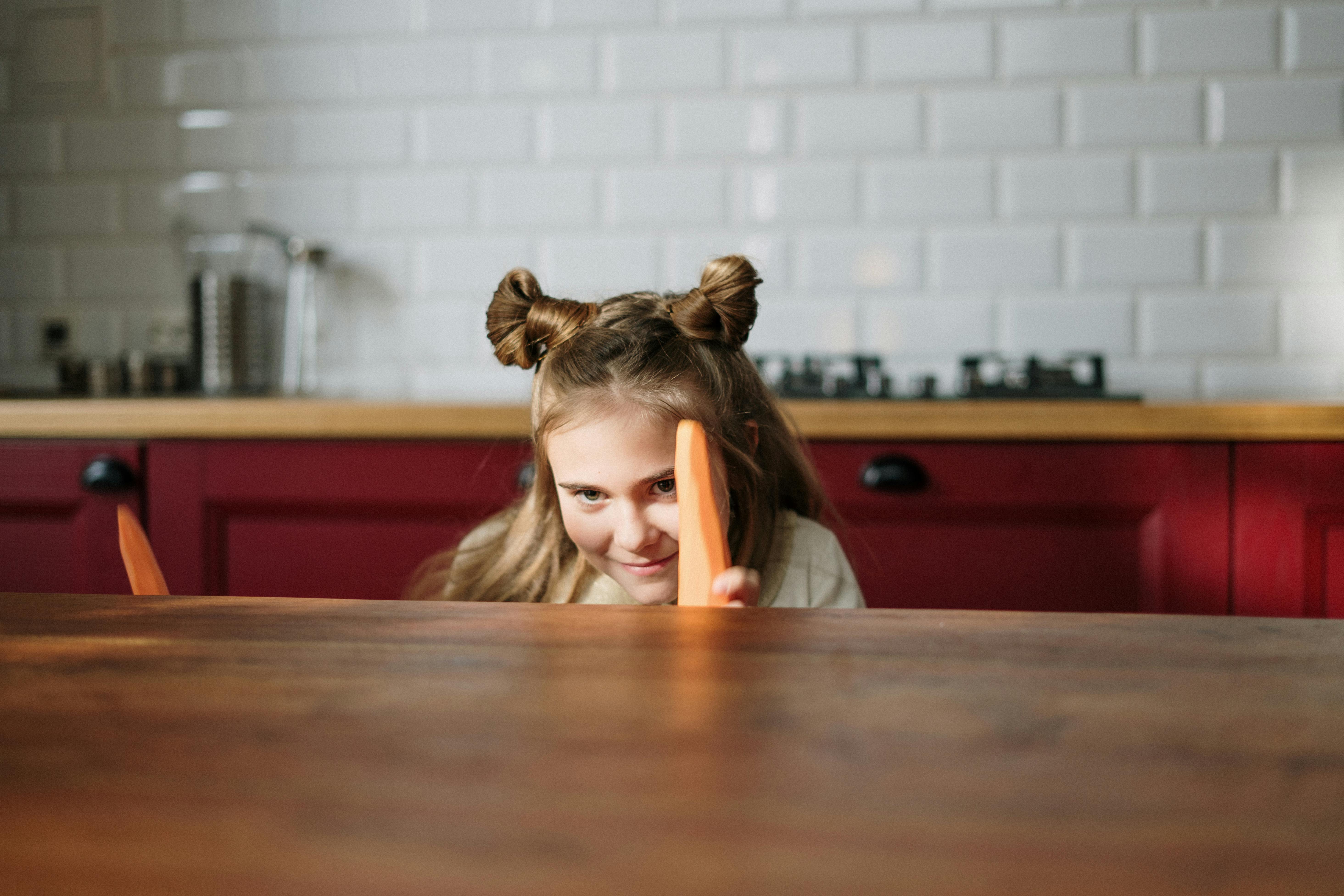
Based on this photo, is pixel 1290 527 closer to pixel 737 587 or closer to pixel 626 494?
pixel 626 494

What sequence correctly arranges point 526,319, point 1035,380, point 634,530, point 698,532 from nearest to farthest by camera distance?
point 698,532 < point 634,530 < point 526,319 < point 1035,380

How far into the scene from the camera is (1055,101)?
186 centimetres

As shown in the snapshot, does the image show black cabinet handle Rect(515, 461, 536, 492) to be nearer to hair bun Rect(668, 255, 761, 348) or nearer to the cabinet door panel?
the cabinet door panel

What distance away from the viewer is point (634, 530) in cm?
92

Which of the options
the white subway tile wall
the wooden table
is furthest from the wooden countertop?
the wooden table

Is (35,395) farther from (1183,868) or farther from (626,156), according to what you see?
(1183,868)

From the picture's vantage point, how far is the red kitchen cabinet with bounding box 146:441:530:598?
55.3 inches

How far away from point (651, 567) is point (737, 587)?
19.3 inches

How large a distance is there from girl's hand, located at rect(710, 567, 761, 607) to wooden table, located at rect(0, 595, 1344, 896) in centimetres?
9

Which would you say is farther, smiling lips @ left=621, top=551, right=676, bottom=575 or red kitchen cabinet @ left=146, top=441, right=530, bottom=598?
red kitchen cabinet @ left=146, top=441, right=530, bottom=598

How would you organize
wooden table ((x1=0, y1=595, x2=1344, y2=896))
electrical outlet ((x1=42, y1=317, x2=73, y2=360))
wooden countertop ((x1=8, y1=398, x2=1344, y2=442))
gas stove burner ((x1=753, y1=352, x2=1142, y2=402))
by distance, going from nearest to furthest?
wooden table ((x1=0, y1=595, x2=1344, y2=896)) → wooden countertop ((x1=8, y1=398, x2=1344, y2=442)) → gas stove burner ((x1=753, y1=352, x2=1142, y2=402)) → electrical outlet ((x1=42, y1=317, x2=73, y2=360))

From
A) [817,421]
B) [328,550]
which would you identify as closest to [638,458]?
[817,421]

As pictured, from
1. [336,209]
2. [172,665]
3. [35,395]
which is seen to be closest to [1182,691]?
[172,665]

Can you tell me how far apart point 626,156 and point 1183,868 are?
6.37 ft
